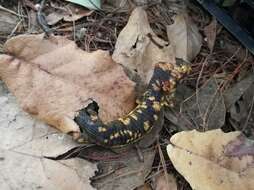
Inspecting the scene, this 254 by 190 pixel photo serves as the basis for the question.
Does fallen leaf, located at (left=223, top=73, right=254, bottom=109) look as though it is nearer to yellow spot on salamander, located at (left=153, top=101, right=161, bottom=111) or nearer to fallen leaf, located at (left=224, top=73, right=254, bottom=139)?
fallen leaf, located at (left=224, top=73, right=254, bottom=139)

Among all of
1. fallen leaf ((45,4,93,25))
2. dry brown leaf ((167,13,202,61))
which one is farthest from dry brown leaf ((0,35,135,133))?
dry brown leaf ((167,13,202,61))

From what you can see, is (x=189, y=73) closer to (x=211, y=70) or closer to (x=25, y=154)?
(x=211, y=70)

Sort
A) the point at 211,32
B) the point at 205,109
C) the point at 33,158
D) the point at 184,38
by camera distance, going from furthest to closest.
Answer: the point at 211,32
the point at 184,38
the point at 205,109
the point at 33,158

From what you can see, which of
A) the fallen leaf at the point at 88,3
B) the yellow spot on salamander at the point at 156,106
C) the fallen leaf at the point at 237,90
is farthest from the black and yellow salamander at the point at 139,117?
the fallen leaf at the point at 88,3

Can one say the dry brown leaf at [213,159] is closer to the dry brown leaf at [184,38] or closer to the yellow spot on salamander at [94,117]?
the yellow spot on salamander at [94,117]

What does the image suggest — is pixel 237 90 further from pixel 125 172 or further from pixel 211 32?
pixel 125 172

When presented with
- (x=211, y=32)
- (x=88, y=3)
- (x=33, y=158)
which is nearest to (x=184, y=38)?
(x=211, y=32)

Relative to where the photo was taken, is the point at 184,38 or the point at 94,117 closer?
the point at 94,117

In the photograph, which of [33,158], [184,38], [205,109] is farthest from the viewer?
[184,38]
